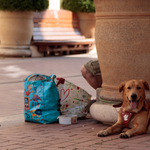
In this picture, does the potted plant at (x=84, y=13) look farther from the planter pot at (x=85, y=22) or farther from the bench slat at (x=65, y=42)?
the bench slat at (x=65, y=42)

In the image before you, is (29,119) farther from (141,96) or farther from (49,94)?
(141,96)

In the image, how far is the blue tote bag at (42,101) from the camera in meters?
4.38

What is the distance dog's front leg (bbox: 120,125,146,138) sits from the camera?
364 centimetres

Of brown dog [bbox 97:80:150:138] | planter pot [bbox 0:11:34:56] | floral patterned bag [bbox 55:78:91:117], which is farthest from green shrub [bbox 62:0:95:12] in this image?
brown dog [bbox 97:80:150:138]

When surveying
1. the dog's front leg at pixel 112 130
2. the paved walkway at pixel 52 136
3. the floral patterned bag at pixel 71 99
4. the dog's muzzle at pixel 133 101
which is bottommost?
the paved walkway at pixel 52 136

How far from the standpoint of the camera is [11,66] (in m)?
11.2

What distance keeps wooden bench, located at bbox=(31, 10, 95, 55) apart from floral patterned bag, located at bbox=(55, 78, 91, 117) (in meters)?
9.29

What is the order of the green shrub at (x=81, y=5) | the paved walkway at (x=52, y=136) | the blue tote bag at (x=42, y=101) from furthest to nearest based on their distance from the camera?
the green shrub at (x=81, y=5) → the blue tote bag at (x=42, y=101) → the paved walkway at (x=52, y=136)

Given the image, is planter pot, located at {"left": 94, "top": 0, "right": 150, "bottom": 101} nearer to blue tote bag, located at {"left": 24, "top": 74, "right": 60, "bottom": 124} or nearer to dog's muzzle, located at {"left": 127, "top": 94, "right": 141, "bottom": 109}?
dog's muzzle, located at {"left": 127, "top": 94, "right": 141, "bottom": 109}

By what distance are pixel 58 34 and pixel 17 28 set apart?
1979 mm

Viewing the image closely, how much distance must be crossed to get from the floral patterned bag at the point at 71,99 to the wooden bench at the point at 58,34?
929cm

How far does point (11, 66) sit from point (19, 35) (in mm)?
3310

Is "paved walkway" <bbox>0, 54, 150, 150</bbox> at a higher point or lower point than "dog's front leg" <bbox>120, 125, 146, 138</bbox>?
lower

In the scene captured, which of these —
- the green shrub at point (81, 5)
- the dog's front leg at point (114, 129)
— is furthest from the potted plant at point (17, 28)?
the dog's front leg at point (114, 129)
